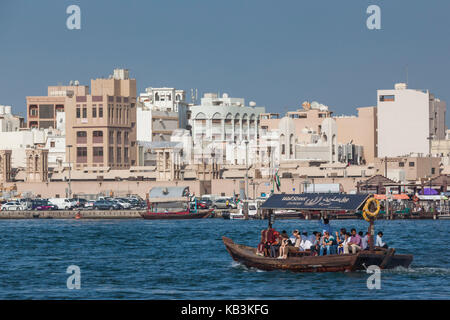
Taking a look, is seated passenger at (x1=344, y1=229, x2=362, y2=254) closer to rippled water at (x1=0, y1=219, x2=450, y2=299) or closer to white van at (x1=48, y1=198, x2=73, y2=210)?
rippled water at (x1=0, y1=219, x2=450, y2=299)

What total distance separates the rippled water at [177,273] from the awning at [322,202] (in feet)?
15.5

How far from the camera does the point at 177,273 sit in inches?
2692

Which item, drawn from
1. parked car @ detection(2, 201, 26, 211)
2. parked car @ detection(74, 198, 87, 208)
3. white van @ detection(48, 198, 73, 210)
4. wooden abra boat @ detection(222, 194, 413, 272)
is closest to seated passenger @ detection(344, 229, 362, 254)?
wooden abra boat @ detection(222, 194, 413, 272)

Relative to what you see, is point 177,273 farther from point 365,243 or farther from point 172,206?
point 172,206

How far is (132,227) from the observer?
141 m

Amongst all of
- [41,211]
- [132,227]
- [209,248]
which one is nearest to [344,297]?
[209,248]

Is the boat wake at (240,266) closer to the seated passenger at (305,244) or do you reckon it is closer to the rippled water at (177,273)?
the rippled water at (177,273)

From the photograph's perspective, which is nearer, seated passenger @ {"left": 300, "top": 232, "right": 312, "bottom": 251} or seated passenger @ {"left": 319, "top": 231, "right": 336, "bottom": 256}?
seated passenger @ {"left": 319, "top": 231, "right": 336, "bottom": 256}

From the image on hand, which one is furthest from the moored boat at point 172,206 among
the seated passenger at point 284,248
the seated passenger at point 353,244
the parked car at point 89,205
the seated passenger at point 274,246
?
the seated passenger at point 353,244

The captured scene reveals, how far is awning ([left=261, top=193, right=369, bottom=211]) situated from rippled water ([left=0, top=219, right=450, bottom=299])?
474 centimetres

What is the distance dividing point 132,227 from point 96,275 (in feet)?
242

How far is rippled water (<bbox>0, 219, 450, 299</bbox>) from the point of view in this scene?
56781mm

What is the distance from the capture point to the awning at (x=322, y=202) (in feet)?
215

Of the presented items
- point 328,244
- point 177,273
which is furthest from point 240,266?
point 328,244
